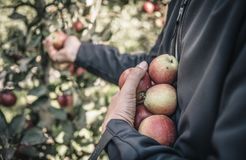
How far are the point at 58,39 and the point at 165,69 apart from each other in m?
0.78

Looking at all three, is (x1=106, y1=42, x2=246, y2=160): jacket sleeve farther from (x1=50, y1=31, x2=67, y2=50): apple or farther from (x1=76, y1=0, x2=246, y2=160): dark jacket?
(x1=50, y1=31, x2=67, y2=50): apple

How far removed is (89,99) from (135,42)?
1059 mm

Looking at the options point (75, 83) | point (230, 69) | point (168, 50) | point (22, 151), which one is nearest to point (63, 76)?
point (75, 83)

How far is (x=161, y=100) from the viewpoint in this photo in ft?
3.50

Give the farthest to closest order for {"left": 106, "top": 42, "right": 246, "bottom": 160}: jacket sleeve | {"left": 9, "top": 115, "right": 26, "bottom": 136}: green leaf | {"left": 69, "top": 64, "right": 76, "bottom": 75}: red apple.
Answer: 1. {"left": 69, "top": 64, "right": 76, "bottom": 75}: red apple
2. {"left": 9, "top": 115, "right": 26, "bottom": 136}: green leaf
3. {"left": 106, "top": 42, "right": 246, "bottom": 160}: jacket sleeve

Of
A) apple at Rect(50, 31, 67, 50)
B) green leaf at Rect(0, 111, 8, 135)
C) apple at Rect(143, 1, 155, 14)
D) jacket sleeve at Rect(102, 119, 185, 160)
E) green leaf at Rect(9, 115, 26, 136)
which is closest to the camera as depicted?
jacket sleeve at Rect(102, 119, 185, 160)

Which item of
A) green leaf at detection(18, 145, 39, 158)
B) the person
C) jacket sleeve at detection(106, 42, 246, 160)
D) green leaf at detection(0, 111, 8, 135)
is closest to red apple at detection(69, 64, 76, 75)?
green leaf at detection(18, 145, 39, 158)

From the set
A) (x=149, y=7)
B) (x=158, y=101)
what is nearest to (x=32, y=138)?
(x=158, y=101)

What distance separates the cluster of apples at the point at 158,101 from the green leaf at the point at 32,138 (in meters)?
0.43

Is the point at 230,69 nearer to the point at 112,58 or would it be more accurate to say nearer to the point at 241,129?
the point at 241,129

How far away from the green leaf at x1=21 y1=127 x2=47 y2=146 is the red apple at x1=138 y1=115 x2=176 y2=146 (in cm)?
52

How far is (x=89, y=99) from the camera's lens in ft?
6.53

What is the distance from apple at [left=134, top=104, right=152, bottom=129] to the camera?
1132 millimetres

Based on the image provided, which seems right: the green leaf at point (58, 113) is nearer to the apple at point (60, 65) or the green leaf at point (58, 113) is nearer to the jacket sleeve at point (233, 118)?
the apple at point (60, 65)
